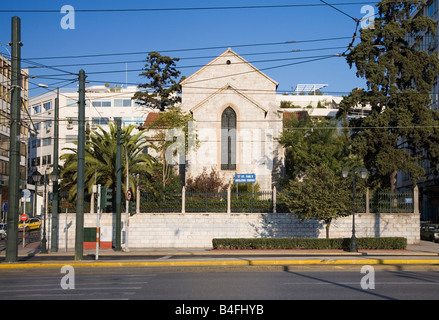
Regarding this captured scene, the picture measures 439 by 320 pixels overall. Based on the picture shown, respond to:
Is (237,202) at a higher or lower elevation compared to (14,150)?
lower

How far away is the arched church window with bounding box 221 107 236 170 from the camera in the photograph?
170 ft

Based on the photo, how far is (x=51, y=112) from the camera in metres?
86.6

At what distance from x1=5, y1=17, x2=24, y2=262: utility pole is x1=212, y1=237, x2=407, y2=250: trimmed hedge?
12.7 m

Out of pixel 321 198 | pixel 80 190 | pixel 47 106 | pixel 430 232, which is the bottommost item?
pixel 430 232

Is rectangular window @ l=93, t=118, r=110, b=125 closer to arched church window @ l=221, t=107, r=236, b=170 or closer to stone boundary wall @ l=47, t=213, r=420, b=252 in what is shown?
arched church window @ l=221, t=107, r=236, b=170

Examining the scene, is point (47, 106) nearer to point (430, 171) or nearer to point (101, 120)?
point (101, 120)

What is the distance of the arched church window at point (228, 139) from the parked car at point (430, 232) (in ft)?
63.4

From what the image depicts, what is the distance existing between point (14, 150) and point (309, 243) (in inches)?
706

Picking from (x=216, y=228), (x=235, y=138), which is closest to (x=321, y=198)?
(x=216, y=228)

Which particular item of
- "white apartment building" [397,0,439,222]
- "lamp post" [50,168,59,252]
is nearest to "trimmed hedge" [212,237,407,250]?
"lamp post" [50,168,59,252]

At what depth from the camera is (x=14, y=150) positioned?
23453mm

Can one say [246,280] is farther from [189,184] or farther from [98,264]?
[189,184]
